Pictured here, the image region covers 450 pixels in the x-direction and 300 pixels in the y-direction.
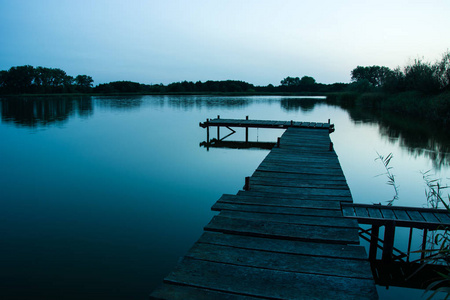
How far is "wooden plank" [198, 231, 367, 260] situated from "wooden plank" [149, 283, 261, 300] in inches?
34.5

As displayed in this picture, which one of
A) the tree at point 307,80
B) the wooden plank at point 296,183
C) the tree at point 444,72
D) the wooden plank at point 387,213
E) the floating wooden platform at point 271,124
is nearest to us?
the wooden plank at point 387,213

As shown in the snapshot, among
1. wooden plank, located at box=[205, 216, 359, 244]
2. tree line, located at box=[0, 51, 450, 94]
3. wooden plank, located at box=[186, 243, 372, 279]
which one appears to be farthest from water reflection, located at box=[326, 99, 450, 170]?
tree line, located at box=[0, 51, 450, 94]

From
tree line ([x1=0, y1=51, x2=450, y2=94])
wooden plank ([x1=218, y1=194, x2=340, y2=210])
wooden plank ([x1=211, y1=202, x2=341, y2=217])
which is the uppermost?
tree line ([x1=0, y1=51, x2=450, y2=94])

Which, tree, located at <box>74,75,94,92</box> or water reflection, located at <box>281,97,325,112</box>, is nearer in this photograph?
water reflection, located at <box>281,97,325,112</box>

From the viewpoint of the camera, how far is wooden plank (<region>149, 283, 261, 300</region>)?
2.60 meters

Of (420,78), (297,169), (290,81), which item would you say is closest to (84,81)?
(290,81)

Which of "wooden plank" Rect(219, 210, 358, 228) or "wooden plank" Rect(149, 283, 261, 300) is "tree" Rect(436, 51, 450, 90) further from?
"wooden plank" Rect(149, 283, 261, 300)

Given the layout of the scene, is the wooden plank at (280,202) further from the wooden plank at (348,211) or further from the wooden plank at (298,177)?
the wooden plank at (298,177)

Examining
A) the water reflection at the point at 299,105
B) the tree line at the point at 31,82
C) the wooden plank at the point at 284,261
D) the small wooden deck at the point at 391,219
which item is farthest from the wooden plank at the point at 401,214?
the tree line at the point at 31,82

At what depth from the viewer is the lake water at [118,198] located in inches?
181

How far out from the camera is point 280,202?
5055 millimetres

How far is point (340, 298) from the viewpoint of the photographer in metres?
2.58

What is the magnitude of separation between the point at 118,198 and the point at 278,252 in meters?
5.51

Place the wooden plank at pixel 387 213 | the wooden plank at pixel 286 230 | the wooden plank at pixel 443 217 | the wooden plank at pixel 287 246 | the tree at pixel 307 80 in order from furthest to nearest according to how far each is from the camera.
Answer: the tree at pixel 307 80 → the wooden plank at pixel 387 213 → the wooden plank at pixel 443 217 → the wooden plank at pixel 286 230 → the wooden plank at pixel 287 246
